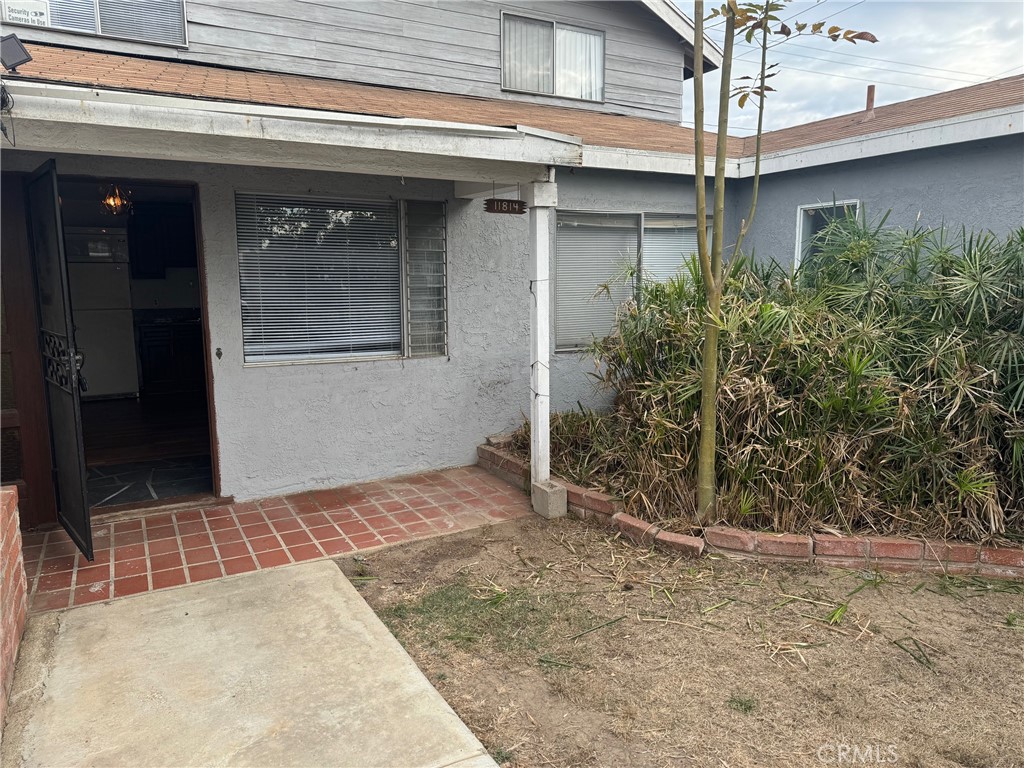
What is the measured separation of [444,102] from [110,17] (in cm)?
273

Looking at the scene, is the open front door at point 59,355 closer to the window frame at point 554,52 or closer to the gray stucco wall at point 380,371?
the gray stucco wall at point 380,371

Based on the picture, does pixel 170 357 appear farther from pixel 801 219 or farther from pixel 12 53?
pixel 801 219

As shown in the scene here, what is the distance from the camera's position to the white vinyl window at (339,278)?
5.18m

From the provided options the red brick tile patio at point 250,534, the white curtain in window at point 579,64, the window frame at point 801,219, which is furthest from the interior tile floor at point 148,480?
the window frame at point 801,219

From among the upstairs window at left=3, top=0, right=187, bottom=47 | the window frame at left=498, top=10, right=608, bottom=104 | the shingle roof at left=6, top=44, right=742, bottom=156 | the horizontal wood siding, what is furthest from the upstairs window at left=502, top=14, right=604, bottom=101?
the upstairs window at left=3, top=0, right=187, bottom=47

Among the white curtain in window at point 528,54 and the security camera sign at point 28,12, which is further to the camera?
the white curtain in window at point 528,54

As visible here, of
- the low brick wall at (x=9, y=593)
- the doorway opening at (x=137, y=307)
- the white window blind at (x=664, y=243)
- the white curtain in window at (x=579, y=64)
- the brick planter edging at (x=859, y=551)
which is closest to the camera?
the low brick wall at (x=9, y=593)

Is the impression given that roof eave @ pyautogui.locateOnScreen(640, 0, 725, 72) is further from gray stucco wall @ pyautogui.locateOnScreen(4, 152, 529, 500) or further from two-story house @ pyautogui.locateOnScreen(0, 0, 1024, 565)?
gray stucco wall @ pyautogui.locateOnScreen(4, 152, 529, 500)

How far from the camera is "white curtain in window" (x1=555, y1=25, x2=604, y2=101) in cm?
782

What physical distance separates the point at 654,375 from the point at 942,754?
9.47 feet

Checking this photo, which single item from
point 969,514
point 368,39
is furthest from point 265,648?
point 368,39

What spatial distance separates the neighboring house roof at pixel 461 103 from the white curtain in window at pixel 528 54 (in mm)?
270

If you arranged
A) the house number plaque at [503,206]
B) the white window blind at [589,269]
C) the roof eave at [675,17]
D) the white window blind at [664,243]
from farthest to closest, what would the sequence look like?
the roof eave at [675,17]
the white window blind at [664,243]
the white window blind at [589,269]
the house number plaque at [503,206]

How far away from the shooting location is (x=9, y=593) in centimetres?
308
